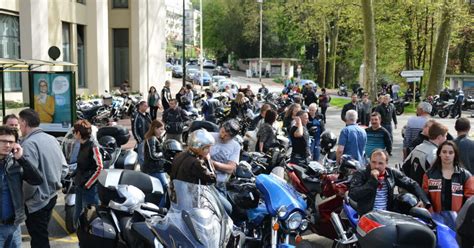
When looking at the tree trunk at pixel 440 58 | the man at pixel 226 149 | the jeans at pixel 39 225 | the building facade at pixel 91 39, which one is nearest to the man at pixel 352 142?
the man at pixel 226 149

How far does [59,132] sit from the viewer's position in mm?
14562

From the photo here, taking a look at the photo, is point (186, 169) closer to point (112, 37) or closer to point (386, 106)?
point (386, 106)

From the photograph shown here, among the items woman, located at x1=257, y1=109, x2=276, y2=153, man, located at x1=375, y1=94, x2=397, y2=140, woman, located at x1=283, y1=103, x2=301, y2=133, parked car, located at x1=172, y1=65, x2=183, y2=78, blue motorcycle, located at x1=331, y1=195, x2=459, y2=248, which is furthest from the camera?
parked car, located at x1=172, y1=65, x2=183, y2=78

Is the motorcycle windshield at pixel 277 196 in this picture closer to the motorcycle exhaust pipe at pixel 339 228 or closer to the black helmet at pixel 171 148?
the motorcycle exhaust pipe at pixel 339 228

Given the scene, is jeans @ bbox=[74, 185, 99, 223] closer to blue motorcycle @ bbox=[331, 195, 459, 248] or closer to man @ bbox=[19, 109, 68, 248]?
man @ bbox=[19, 109, 68, 248]

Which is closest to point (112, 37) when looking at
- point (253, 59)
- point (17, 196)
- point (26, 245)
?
point (26, 245)

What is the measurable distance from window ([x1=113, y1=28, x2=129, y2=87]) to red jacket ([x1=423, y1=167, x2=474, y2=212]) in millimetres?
32871

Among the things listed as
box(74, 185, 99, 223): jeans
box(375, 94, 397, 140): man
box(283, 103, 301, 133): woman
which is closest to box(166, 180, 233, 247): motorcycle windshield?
box(74, 185, 99, 223): jeans

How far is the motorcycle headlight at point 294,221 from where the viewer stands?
5363 mm

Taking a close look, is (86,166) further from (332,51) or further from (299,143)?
(332,51)

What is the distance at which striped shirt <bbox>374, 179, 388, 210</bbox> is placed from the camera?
5.81 metres

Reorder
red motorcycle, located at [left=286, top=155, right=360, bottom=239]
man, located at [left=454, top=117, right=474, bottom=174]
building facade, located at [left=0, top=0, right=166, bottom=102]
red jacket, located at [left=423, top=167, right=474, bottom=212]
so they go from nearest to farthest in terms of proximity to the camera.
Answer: red jacket, located at [left=423, top=167, right=474, bottom=212] → red motorcycle, located at [left=286, top=155, right=360, bottom=239] → man, located at [left=454, top=117, right=474, bottom=174] → building facade, located at [left=0, top=0, right=166, bottom=102]

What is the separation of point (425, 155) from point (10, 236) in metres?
4.71

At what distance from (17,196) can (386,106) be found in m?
10.7
